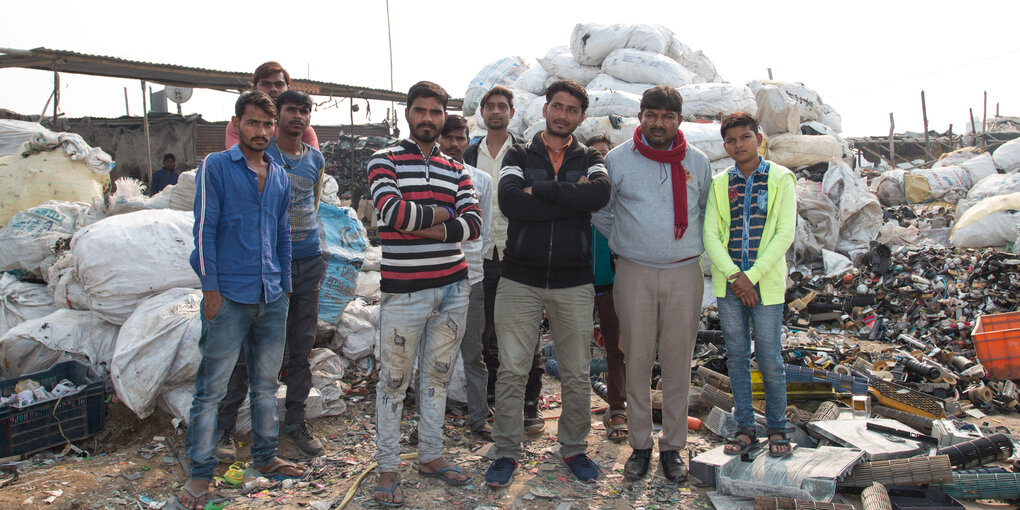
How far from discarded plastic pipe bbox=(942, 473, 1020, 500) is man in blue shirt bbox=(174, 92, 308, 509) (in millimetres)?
3389

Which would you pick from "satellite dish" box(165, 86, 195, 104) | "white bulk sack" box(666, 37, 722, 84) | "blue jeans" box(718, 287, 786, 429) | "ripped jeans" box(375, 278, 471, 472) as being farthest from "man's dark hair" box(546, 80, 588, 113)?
"satellite dish" box(165, 86, 195, 104)

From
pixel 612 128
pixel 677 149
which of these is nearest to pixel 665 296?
pixel 677 149

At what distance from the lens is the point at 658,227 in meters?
3.01

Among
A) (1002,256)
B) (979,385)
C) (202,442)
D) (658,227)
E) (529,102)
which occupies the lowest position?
(979,385)

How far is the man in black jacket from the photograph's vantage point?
2.93m

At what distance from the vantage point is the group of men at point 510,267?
275cm

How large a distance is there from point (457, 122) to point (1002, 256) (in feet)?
20.4

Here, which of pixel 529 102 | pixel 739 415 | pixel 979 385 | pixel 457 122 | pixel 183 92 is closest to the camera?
pixel 739 415

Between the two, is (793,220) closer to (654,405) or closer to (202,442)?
(654,405)

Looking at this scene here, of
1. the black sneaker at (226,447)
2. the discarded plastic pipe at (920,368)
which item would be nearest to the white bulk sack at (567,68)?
the discarded plastic pipe at (920,368)

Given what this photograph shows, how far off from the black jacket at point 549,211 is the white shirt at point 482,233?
331mm

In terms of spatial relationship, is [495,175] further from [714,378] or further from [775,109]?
[775,109]

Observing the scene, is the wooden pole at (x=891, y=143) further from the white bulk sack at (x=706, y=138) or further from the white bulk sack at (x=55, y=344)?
the white bulk sack at (x=55, y=344)

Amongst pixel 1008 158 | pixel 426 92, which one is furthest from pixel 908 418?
pixel 1008 158
